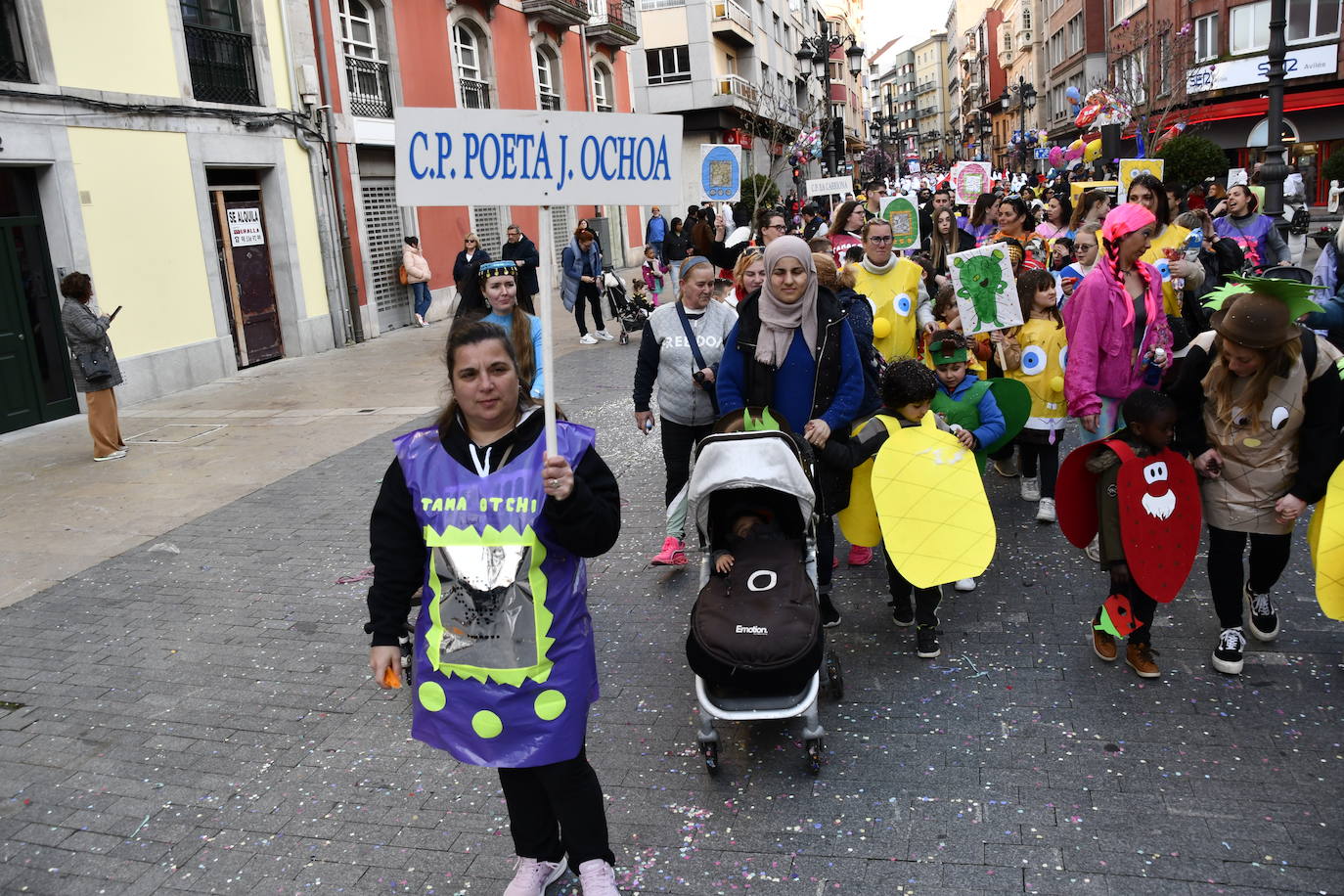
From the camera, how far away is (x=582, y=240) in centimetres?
1578

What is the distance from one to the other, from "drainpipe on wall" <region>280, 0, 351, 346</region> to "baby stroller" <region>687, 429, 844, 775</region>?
14224 mm

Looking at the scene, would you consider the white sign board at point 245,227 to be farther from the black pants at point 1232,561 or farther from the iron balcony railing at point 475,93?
the black pants at point 1232,561

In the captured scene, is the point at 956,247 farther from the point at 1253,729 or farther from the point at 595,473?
the point at 595,473

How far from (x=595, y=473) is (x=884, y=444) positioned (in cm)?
221

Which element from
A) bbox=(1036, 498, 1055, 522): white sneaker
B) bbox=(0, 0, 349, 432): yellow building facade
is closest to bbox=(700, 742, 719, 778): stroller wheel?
bbox=(1036, 498, 1055, 522): white sneaker

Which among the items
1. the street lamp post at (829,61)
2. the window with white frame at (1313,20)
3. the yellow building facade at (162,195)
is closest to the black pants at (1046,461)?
the yellow building facade at (162,195)

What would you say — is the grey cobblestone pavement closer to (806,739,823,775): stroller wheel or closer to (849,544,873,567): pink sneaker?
(806,739,823,775): stroller wheel

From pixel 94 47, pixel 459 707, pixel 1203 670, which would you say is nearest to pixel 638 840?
pixel 459 707

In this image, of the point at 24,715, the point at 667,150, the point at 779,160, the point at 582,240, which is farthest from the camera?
the point at 779,160

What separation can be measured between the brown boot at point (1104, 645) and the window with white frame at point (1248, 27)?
4065 centimetres

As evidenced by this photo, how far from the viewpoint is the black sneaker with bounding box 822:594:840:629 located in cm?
508

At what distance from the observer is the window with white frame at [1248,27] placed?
37.3m

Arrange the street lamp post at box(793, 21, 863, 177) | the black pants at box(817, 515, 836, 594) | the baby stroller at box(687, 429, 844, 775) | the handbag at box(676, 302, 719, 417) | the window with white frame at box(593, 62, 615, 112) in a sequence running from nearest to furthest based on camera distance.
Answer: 1. the baby stroller at box(687, 429, 844, 775)
2. the black pants at box(817, 515, 836, 594)
3. the handbag at box(676, 302, 719, 417)
4. the street lamp post at box(793, 21, 863, 177)
5. the window with white frame at box(593, 62, 615, 112)

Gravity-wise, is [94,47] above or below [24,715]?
above
